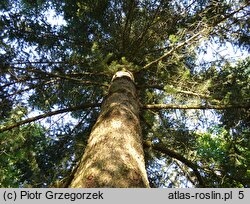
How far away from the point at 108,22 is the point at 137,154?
616cm

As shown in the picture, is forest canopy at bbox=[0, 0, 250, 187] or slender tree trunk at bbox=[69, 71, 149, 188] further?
forest canopy at bbox=[0, 0, 250, 187]

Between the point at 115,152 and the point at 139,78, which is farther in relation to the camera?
the point at 139,78

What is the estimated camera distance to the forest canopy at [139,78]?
577 cm

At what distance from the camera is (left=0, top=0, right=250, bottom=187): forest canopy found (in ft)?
18.9

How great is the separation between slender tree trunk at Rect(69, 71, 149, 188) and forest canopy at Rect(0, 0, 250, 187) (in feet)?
3.62

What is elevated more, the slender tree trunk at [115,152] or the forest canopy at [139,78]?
the forest canopy at [139,78]

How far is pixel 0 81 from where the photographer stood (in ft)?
20.7

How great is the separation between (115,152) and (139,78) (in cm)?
515

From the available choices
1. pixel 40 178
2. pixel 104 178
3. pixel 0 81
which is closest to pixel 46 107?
pixel 0 81

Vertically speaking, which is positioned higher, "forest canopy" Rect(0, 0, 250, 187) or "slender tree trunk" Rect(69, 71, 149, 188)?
"forest canopy" Rect(0, 0, 250, 187)

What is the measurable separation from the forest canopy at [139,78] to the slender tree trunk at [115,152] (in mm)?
1104

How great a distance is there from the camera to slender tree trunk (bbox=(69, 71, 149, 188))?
268 cm

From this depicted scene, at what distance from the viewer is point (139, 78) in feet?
26.6
